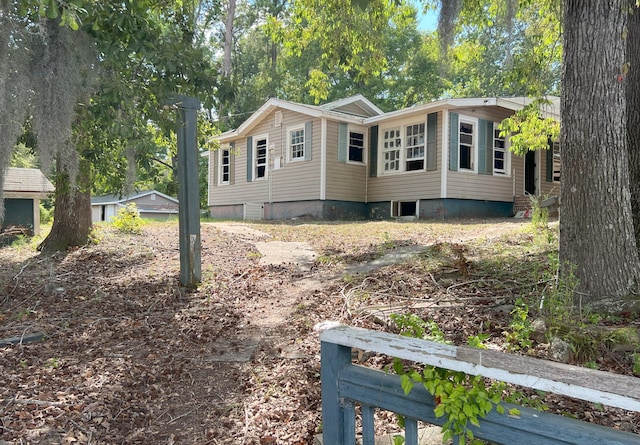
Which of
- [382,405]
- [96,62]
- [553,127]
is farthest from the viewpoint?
[553,127]

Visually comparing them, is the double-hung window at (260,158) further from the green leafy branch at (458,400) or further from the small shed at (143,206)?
the small shed at (143,206)

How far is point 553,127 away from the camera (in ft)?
25.8

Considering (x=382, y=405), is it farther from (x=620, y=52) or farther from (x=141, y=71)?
(x=141, y=71)

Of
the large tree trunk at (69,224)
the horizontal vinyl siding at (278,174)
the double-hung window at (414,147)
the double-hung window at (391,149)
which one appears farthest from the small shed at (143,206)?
the large tree trunk at (69,224)

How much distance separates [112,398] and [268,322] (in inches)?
64.2

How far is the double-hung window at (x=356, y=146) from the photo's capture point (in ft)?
47.7

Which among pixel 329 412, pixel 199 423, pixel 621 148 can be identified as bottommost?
pixel 199 423

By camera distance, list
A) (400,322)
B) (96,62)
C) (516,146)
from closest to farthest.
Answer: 1. (400,322)
2. (96,62)
3. (516,146)

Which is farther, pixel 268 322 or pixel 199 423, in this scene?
pixel 268 322

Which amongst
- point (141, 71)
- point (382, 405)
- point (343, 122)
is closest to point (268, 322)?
point (141, 71)

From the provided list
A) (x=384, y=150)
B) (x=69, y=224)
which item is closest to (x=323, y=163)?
(x=384, y=150)

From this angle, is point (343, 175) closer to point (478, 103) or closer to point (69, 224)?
point (478, 103)

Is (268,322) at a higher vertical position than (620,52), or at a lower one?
lower

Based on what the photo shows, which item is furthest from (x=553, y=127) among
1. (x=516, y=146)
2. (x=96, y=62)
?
(x=96, y=62)
